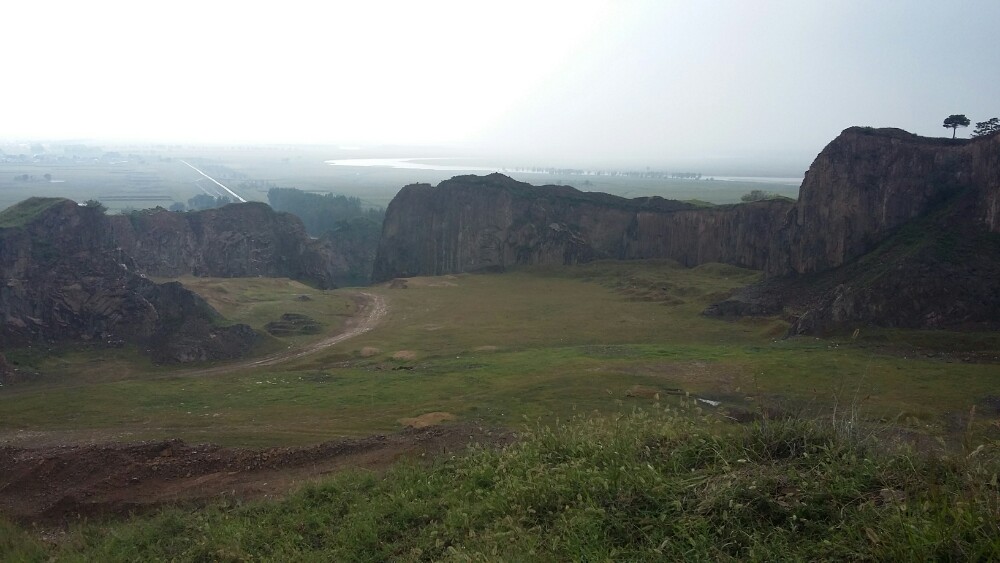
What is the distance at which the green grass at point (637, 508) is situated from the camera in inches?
255

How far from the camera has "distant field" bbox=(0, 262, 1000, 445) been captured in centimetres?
2292

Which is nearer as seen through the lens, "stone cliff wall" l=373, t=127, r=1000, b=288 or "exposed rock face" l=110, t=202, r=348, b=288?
"stone cliff wall" l=373, t=127, r=1000, b=288

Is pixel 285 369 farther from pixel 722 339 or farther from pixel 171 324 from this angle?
pixel 722 339

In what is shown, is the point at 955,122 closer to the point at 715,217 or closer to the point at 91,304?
the point at 715,217

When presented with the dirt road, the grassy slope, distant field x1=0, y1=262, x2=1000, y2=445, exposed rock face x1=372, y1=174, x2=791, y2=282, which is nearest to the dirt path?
distant field x1=0, y1=262, x2=1000, y2=445

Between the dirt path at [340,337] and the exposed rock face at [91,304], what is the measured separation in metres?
2.13

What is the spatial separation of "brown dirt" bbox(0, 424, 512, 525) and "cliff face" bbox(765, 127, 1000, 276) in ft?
124

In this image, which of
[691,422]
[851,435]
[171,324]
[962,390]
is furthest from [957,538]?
[171,324]

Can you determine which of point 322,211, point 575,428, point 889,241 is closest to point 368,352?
point 575,428

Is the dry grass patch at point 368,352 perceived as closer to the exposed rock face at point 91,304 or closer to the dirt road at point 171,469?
the exposed rock face at point 91,304

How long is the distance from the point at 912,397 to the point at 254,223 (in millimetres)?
72220

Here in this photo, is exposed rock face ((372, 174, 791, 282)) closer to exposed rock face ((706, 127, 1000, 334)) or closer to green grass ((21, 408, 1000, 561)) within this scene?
exposed rock face ((706, 127, 1000, 334))

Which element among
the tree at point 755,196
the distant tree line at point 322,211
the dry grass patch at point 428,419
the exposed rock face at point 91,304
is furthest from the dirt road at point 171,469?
the distant tree line at point 322,211

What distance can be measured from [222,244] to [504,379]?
5949cm
